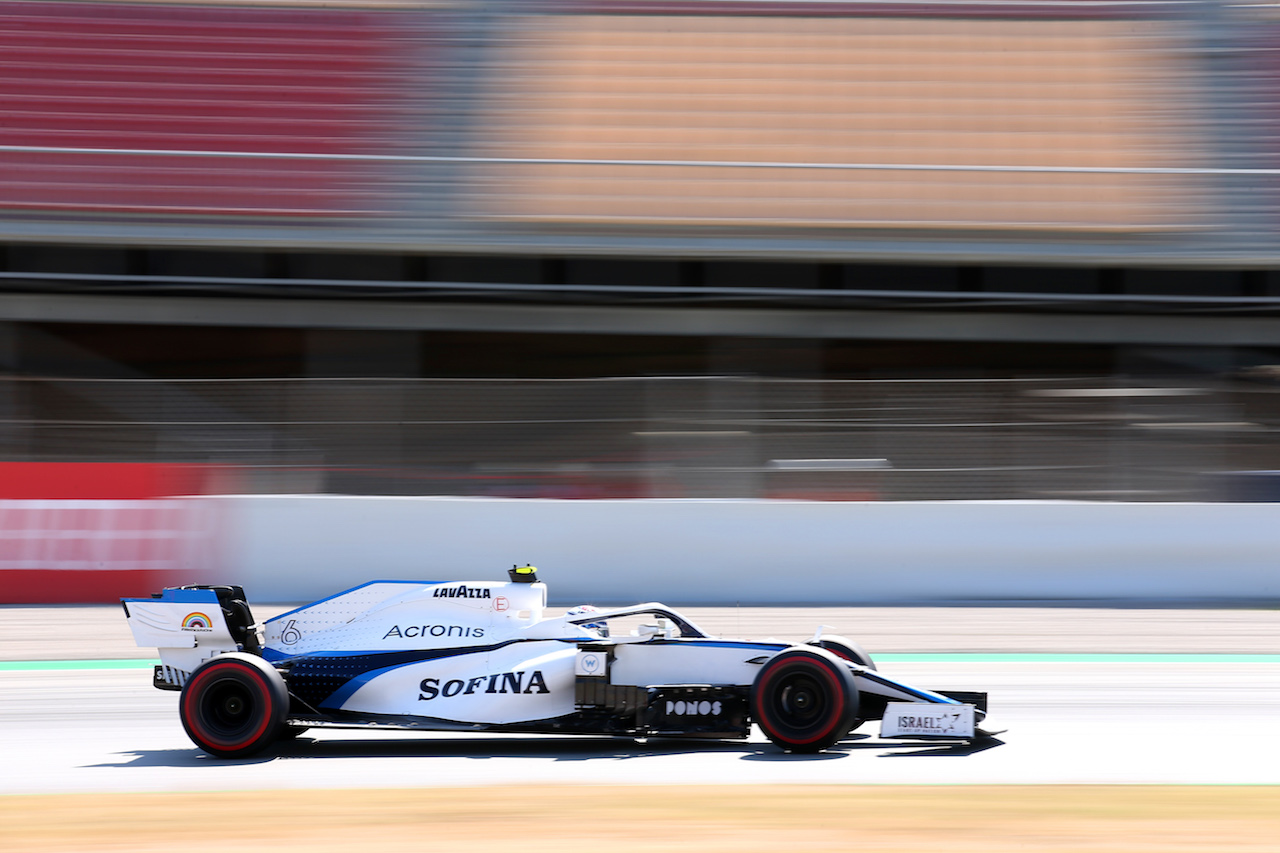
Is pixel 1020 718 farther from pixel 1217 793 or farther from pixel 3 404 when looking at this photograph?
pixel 3 404

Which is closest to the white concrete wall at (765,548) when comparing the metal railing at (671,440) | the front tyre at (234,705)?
the metal railing at (671,440)

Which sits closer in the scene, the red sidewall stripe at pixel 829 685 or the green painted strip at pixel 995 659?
the red sidewall stripe at pixel 829 685

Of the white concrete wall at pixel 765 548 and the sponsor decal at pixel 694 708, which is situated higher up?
the white concrete wall at pixel 765 548

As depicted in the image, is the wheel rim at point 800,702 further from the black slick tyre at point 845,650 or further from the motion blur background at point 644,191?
the motion blur background at point 644,191

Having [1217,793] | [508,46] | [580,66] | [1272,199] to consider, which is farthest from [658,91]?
[1217,793]

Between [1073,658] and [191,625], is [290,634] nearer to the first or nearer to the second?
[191,625]

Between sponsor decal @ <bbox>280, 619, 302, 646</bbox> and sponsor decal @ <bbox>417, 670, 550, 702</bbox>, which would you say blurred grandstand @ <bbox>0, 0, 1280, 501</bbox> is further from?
sponsor decal @ <bbox>417, 670, 550, 702</bbox>

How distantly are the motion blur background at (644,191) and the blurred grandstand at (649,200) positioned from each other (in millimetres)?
39

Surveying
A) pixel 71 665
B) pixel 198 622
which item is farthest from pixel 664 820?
pixel 71 665

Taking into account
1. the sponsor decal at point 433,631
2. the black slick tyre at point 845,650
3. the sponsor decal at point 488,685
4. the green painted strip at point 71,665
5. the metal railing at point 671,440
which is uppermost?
the metal railing at point 671,440

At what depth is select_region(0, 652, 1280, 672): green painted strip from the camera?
8320 mm

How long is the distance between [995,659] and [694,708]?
11.8 feet

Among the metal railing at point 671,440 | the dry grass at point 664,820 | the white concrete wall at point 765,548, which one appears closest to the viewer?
the dry grass at point 664,820

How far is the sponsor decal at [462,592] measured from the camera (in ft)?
19.0
